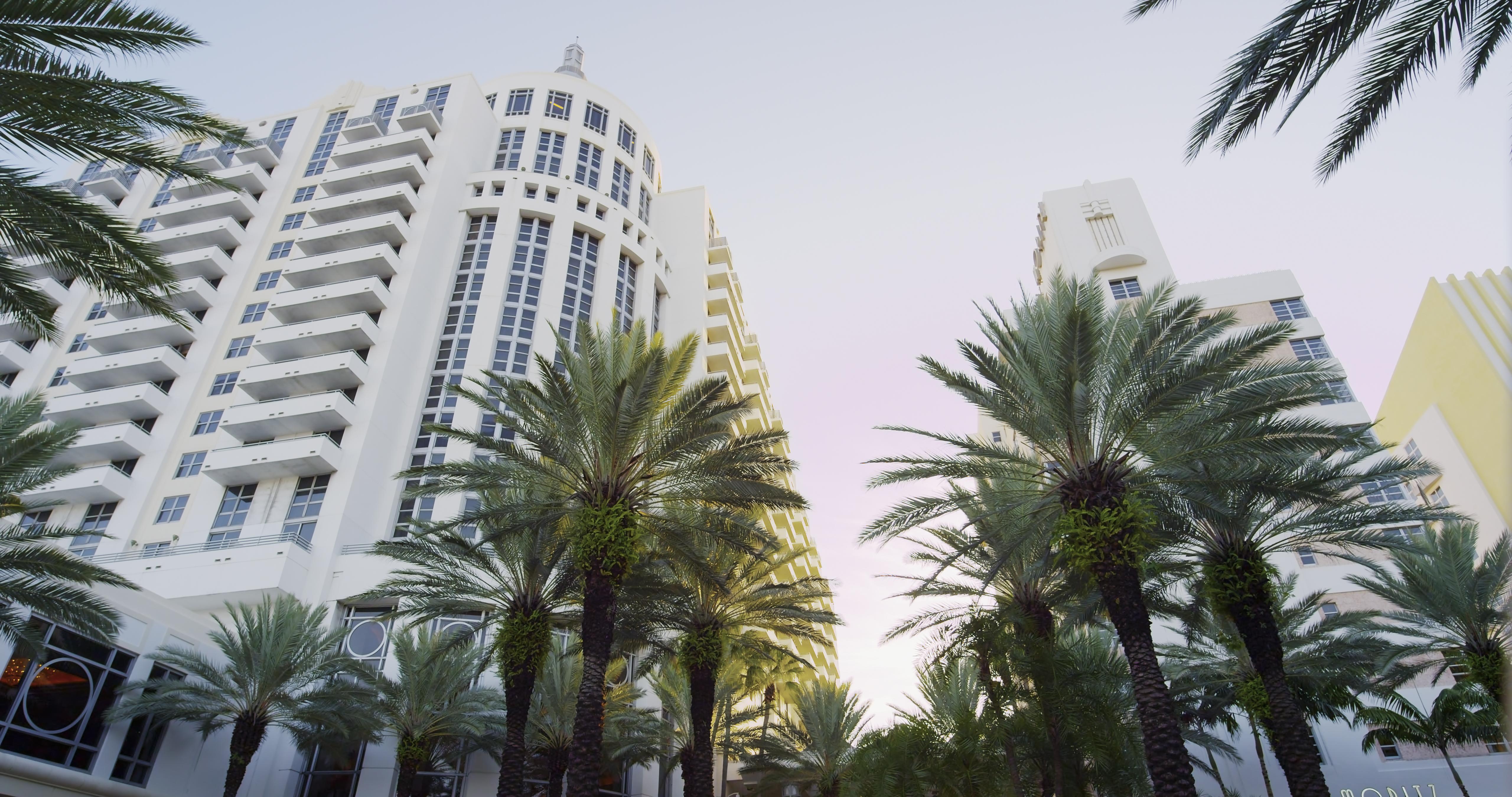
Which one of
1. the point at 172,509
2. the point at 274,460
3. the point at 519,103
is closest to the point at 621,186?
the point at 519,103

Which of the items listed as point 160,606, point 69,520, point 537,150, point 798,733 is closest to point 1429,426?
point 798,733

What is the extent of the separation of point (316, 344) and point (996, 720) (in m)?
35.6

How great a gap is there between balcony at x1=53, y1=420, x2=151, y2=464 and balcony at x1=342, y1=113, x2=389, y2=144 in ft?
63.6

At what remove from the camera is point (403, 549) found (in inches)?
789

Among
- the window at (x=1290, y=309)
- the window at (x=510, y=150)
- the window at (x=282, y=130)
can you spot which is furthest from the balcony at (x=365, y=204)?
the window at (x=1290, y=309)

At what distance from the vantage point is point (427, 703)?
23328 mm

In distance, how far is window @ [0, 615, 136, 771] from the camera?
19125 millimetres

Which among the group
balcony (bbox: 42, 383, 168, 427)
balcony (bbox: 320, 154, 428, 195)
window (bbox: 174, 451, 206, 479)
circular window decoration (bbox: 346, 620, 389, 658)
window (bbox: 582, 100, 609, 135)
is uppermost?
window (bbox: 582, 100, 609, 135)

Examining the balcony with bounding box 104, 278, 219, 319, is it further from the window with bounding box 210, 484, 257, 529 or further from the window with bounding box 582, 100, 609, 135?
the window with bounding box 582, 100, 609, 135

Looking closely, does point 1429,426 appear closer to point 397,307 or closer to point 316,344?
point 397,307

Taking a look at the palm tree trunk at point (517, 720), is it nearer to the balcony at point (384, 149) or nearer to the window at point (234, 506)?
the window at point (234, 506)

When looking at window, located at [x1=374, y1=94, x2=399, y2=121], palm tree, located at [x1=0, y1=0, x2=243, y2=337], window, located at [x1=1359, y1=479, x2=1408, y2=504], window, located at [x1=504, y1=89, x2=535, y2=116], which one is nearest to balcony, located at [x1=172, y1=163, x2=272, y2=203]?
window, located at [x1=374, y1=94, x2=399, y2=121]

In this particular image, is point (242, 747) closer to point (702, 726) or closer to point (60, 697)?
point (60, 697)

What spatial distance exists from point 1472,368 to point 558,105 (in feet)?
164
